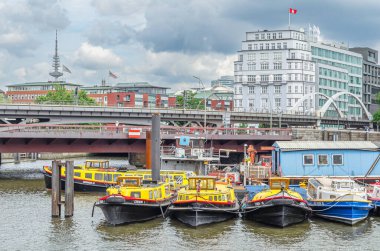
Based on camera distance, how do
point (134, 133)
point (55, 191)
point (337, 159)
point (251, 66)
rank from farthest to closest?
point (251, 66), point (134, 133), point (337, 159), point (55, 191)

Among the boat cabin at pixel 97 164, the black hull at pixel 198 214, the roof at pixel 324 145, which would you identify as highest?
the roof at pixel 324 145

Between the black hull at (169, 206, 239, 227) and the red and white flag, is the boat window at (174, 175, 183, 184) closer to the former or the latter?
the black hull at (169, 206, 239, 227)

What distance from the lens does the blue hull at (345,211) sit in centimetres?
5001

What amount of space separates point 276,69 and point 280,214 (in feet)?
473

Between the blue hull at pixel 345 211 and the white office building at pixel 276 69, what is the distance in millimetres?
135768

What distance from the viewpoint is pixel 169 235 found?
46.8m

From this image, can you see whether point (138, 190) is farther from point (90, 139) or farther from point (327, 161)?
point (90, 139)

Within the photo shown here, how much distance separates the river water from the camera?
4362 cm

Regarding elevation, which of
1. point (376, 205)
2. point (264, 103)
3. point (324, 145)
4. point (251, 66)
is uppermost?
point (251, 66)

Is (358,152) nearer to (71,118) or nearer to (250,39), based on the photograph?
(71,118)

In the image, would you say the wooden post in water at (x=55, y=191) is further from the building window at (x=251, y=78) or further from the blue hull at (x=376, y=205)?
the building window at (x=251, y=78)

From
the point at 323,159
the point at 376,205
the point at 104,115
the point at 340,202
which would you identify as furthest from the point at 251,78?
the point at 340,202

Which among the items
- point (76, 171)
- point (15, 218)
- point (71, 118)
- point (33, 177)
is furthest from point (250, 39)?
point (15, 218)

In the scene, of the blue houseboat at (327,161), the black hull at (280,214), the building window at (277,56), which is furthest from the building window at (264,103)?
the black hull at (280,214)
